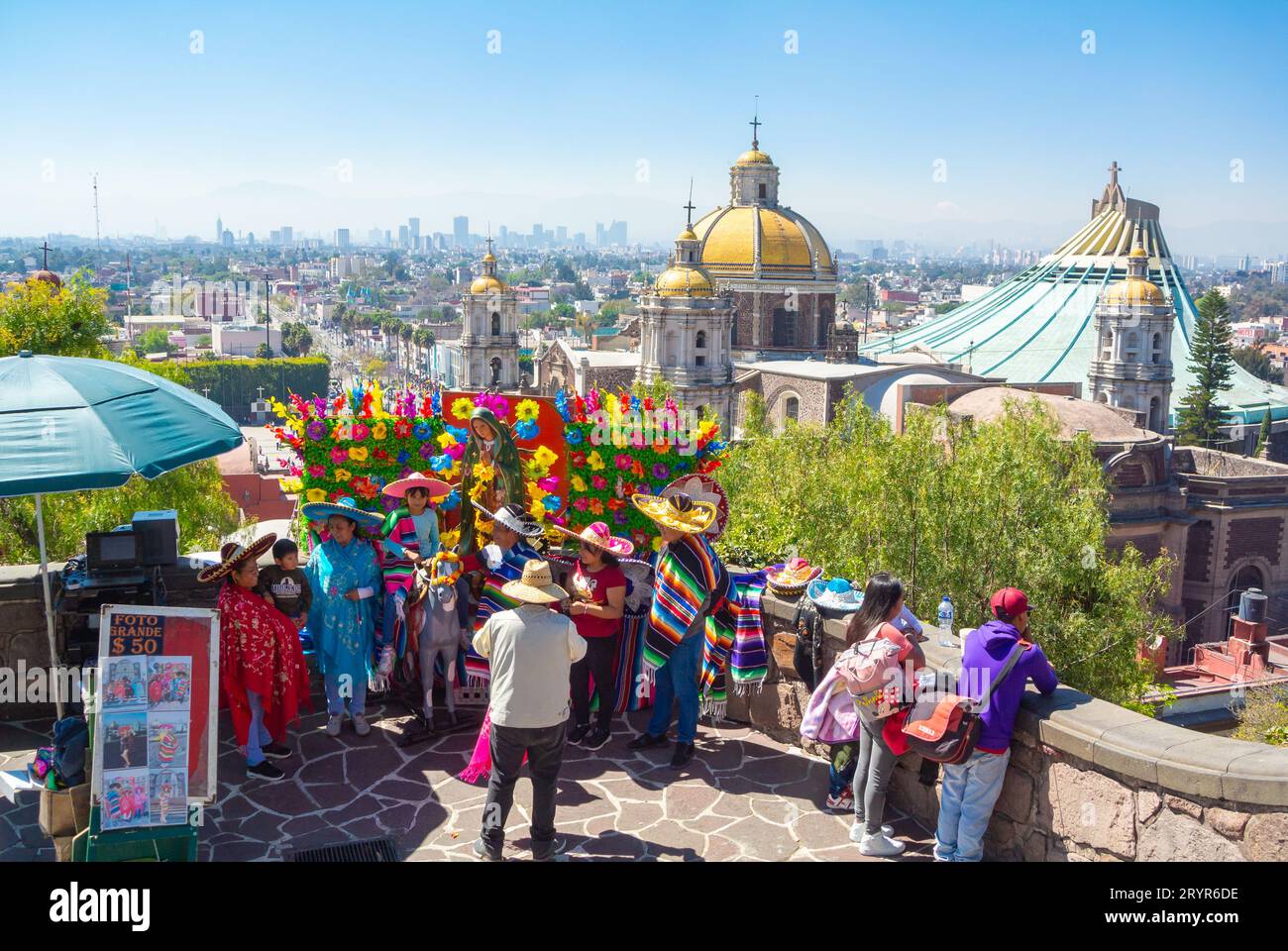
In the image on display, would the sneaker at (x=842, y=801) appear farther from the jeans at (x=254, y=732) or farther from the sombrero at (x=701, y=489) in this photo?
the jeans at (x=254, y=732)

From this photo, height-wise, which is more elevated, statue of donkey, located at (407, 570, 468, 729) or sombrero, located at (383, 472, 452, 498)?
sombrero, located at (383, 472, 452, 498)

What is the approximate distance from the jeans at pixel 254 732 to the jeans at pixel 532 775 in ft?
5.35

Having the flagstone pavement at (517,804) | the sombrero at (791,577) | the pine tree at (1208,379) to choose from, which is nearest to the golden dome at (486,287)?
the pine tree at (1208,379)

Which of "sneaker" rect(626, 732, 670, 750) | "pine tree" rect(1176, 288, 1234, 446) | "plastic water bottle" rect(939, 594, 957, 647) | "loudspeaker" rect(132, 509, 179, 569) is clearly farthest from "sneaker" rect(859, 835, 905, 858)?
"pine tree" rect(1176, 288, 1234, 446)

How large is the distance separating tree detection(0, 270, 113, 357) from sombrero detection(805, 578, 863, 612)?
12210 mm

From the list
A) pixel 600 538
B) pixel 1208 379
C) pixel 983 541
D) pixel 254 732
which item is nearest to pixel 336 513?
pixel 254 732

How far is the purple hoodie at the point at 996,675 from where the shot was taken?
194 inches

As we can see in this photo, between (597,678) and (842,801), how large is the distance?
1.58 meters

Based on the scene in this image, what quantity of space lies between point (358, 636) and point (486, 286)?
155 feet

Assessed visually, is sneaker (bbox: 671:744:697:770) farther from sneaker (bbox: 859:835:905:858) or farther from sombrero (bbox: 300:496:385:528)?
sombrero (bbox: 300:496:385:528)

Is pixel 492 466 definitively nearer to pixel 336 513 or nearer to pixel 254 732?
pixel 336 513

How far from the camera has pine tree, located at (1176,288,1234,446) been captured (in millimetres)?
51344

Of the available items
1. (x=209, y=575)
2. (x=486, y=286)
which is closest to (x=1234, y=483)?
(x=209, y=575)
